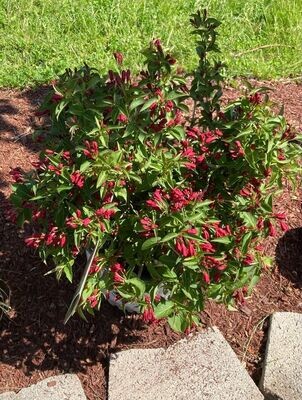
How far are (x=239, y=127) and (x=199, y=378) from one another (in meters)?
1.28

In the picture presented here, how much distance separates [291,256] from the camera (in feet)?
12.1

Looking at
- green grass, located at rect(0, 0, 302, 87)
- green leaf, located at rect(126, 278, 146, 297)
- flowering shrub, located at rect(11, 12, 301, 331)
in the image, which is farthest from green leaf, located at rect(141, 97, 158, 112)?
green grass, located at rect(0, 0, 302, 87)

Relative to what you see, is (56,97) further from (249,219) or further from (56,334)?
(56,334)

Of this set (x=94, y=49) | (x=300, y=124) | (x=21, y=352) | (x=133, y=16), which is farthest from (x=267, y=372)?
(x=133, y=16)

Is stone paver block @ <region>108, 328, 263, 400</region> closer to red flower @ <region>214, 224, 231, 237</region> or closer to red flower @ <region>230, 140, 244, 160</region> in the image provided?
red flower @ <region>214, 224, 231, 237</region>

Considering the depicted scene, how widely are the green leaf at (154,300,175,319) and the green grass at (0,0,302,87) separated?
8.80ft

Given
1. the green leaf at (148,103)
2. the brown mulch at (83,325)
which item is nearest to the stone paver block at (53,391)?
the brown mulch at (83,325)

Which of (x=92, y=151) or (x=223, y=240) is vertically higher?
(x=92, y=151)

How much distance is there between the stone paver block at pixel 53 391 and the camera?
9.84ft

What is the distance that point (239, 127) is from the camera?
2.54 metres

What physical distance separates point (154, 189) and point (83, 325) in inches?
37.6

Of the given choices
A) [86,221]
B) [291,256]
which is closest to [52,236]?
[86,221]

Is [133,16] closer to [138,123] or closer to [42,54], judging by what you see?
[42,54]

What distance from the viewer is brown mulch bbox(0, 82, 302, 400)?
314 centimetres
